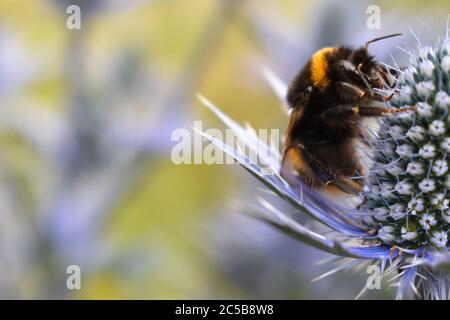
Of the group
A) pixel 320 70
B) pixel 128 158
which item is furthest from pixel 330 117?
pixel 128 158

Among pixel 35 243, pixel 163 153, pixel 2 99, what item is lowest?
pixel 35 243

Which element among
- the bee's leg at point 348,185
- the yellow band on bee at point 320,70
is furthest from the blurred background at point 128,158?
the yellow band on bee at point 320,70

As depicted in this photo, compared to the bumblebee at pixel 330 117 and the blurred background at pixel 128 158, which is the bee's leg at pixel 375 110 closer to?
the bumblebee at pixel 330 117

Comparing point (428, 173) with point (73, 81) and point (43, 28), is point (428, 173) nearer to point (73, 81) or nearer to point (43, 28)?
point (73, 81)

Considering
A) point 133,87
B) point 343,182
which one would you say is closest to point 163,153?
point 133,87
